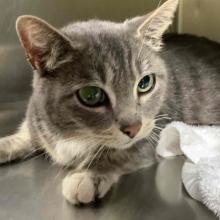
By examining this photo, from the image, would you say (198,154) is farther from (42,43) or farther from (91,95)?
(42,43)

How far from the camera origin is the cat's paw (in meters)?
1.13

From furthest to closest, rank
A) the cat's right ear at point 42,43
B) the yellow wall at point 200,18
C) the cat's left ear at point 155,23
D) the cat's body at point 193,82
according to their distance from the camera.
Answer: the yellow wall at point 200,18 < the cat's body at point 193,82 < the cat's left ear at point 155,23 < the cat's right ear at point 42,43

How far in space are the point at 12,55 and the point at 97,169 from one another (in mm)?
525

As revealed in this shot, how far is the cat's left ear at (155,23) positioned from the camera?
1162 mm

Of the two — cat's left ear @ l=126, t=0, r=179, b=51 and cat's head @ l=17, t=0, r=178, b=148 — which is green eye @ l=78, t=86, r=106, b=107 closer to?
cat's head @ l=17, t=0, r=178, b=148

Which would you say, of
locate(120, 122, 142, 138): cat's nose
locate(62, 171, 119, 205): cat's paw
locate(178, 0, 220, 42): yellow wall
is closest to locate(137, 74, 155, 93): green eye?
locate(120, 122, 142, 138): cat's nose

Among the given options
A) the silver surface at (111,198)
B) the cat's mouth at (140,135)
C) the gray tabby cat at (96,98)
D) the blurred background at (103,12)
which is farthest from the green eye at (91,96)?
the blurred background at (103,12)

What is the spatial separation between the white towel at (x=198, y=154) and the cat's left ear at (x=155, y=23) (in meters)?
0.23

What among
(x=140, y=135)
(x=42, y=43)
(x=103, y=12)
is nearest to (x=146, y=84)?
(x=140, y=135)

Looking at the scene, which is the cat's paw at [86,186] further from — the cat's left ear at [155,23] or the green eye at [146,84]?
the cat's left ear at [155,23]

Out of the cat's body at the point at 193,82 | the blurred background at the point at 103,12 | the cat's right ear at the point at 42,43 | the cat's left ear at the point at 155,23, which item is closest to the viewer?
the cat's right ear at the point at 42,43

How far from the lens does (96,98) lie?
1.10 m

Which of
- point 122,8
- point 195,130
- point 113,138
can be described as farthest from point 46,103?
point 122,8

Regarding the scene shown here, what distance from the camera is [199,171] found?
115 cm
